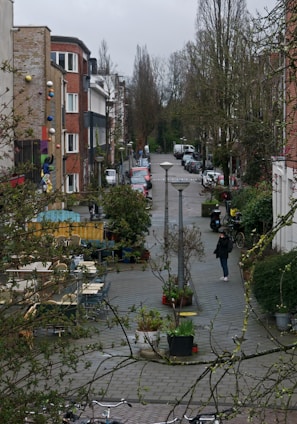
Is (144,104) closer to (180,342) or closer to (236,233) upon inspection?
(236,233)

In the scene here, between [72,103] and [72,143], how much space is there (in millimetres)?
2821

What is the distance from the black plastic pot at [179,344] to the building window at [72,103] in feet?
134

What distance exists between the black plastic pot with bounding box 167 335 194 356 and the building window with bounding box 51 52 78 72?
4238 centimetres

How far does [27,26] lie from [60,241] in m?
32.5

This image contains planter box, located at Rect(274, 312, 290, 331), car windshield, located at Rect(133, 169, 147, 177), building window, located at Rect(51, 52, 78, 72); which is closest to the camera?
planter box, located at Rect(274, 312, 290, 331)

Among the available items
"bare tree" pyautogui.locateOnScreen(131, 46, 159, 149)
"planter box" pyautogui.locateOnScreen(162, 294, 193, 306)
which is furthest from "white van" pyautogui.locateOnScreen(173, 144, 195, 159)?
"planter box" pyautogui.locateOnScreen(162, 294, 193, 306)

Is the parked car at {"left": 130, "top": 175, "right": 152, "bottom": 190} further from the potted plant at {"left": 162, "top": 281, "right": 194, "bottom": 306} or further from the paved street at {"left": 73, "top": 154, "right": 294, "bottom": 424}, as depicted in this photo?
the potted plant at {"left": 162, "top": 281, "right": 194, "bottom": 306}

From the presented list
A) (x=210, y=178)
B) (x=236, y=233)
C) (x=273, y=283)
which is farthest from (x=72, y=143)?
(x=273, y=283)

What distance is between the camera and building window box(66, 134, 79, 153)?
54094 mm

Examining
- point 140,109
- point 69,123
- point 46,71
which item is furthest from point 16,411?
point 140,109

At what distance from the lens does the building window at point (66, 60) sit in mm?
55281

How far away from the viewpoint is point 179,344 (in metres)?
15.3

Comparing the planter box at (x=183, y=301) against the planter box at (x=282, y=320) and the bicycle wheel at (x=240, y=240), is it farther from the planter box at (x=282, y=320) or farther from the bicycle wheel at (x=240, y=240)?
the bicycle wheel at (x=240, y=240)

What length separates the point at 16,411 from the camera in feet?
20.9
